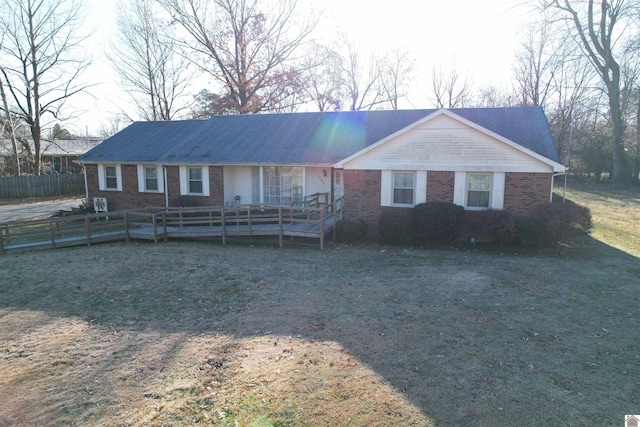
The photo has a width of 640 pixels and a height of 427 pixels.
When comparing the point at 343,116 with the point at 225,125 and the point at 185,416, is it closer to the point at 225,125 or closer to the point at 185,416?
the point at 225,125

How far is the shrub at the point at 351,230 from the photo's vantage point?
1400cm

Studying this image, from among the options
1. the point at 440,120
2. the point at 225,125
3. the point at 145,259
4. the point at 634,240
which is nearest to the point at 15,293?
the point at 145,259

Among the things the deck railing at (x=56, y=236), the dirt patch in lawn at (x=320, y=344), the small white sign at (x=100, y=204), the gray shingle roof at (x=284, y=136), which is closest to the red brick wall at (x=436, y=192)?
the gray shingle roof at (x=284, y=136)

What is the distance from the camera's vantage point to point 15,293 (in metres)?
9.04

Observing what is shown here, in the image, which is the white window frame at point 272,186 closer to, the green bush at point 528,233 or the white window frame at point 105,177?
the white window frame at point 105,177

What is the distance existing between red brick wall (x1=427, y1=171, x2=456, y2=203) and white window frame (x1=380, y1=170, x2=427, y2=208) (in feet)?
0.55

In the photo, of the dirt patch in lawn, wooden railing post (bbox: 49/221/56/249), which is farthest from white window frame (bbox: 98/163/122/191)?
the dirt patch in lawn

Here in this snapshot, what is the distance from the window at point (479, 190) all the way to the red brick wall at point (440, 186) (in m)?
0.60

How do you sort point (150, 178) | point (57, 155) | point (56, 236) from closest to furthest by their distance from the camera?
point (56, 236) < point (150, 178) < point (57, 155)

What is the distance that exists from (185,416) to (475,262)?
886cm

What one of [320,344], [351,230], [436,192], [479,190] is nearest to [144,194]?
[351,230]

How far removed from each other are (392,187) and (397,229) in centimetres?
184

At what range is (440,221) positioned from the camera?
12984 millimetres

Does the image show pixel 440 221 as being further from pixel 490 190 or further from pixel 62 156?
pixel 62 156
